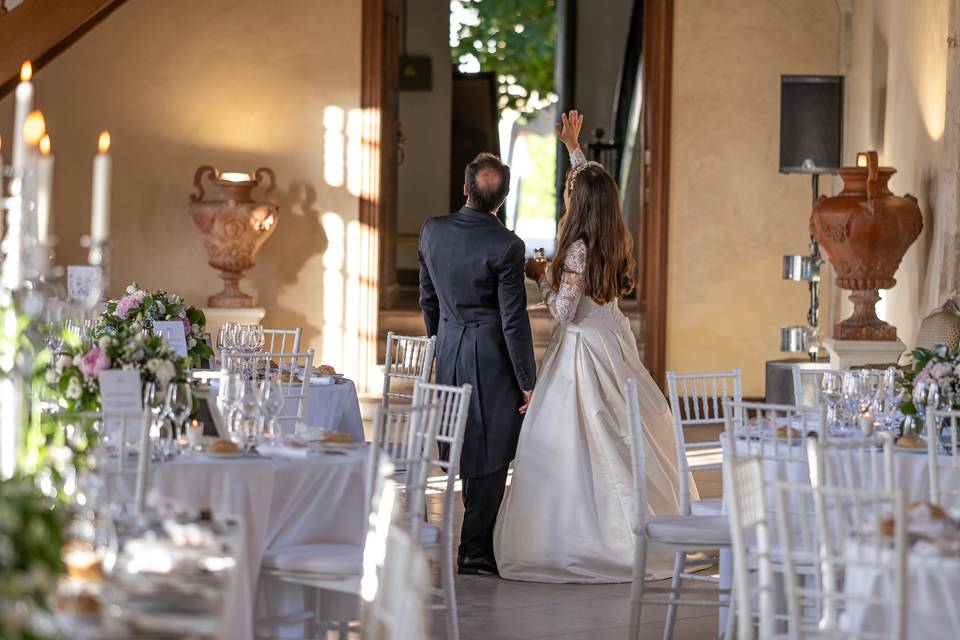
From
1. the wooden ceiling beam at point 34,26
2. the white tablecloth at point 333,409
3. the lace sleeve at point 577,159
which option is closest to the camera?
the lace sleeve at point 577,159

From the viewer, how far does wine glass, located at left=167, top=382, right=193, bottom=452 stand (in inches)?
178

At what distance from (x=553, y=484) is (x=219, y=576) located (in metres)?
3.44

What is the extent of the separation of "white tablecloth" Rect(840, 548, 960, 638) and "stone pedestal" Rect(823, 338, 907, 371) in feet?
17.8

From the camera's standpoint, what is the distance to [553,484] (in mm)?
6168

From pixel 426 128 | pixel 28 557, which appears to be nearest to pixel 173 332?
pixel 28 557

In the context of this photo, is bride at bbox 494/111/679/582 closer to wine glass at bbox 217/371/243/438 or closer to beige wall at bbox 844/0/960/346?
wine glass at bbox 217/371/243/438

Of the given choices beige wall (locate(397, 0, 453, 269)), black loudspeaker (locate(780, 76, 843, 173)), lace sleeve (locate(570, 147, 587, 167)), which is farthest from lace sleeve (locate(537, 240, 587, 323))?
beige wall (locate(397, 0, 453, 269))

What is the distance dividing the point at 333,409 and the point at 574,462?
1259mm

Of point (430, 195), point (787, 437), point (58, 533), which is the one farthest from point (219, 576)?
point (430, 195)

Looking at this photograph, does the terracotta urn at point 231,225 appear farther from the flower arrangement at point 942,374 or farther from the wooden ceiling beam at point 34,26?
the flower arrangement at point 942,374

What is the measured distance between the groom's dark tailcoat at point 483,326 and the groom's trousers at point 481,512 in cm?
8

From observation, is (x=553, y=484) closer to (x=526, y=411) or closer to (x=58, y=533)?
(x=526, y=411)

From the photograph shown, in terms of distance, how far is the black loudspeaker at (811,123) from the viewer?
9953 millimetres

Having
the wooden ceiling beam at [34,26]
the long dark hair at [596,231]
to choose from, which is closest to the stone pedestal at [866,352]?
the long dark hair at [596,231]
